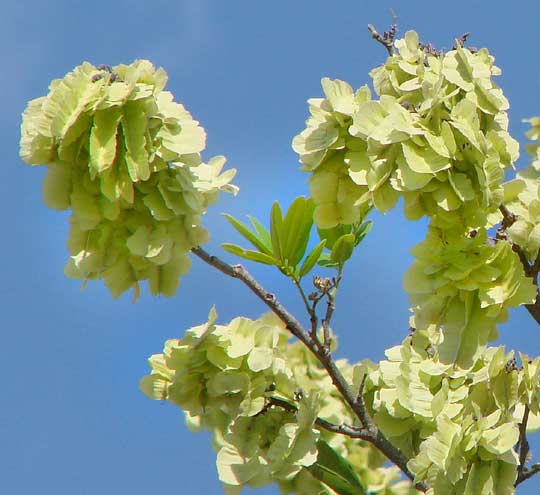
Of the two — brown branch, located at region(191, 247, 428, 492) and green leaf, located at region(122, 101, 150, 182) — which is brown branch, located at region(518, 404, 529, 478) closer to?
brown branch, located at region(191, 247, 428, 492)

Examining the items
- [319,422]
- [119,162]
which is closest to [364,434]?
[319,422]

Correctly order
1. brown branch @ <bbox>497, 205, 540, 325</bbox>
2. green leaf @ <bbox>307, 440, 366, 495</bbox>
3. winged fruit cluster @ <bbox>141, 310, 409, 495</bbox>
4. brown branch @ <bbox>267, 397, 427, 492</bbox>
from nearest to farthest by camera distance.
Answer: brown branch @ <bbox>497, 205, 540, 325</bbox> → winged fruit cluster @ <bbox>141, 310, 409, 495</bbox> → brown branch @ <bbox>267, 397, 427, 492</bbox> → green leaf @ <bbox>307, 440, 366, 495</bbox>

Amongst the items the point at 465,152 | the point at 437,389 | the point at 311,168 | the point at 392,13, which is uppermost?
the point at 392,13

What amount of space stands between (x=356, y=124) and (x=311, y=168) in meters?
0.21

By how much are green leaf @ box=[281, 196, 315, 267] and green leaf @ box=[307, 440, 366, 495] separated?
1.82ft

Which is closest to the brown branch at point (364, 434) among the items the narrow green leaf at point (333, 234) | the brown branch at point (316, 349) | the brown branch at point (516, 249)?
the brown branch at point (316, 349)

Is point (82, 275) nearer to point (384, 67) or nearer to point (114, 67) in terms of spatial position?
point (114, 67)

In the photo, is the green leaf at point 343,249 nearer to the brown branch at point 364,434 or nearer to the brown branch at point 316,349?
the brown branch at point 316,349

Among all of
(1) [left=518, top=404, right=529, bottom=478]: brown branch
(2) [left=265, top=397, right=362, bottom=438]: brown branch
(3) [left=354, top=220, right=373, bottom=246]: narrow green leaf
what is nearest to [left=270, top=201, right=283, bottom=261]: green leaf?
(3) [left=354, top=220, right=373, bottom=246]: narrow green leaf

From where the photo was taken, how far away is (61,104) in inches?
103

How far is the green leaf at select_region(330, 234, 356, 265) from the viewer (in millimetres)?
3094

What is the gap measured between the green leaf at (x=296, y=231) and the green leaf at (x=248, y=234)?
59 mm

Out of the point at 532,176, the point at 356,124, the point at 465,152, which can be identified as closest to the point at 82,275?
the point at 356,124

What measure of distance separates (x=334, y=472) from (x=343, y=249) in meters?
0.64
